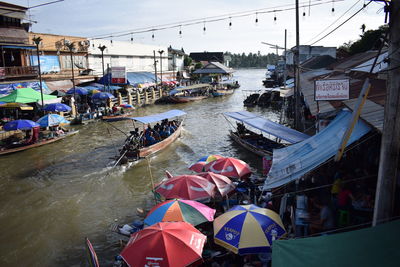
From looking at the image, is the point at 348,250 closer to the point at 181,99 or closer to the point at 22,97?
the point at 22,97

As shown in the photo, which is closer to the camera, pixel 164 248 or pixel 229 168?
pixel 164 248

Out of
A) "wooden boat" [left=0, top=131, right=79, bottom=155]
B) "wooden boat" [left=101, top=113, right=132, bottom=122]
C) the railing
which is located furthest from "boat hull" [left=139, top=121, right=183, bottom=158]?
the railing

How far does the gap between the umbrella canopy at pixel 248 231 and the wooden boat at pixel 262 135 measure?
279 inches

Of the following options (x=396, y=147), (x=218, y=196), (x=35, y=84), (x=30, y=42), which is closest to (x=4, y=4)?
(x=30, y=42)

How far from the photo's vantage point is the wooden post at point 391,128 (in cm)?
501

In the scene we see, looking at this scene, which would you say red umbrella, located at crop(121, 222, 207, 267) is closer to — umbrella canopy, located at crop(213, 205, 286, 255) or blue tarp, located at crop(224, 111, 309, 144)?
umbrella canopy, located at crop(213, 205, 286, 255)

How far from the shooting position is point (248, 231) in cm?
727

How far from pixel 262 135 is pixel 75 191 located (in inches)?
439

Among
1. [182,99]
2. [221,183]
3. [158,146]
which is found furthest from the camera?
[182,99]

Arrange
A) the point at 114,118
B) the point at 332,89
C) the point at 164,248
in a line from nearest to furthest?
the point at 164,248, the point at 332,89, the point at 114,118

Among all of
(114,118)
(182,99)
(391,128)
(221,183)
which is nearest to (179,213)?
(221,183)

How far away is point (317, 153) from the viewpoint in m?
8.19

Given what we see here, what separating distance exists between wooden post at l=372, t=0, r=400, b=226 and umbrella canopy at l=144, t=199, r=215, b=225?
15.2ft

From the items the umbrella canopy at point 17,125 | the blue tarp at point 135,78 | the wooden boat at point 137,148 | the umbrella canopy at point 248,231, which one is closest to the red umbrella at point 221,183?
the umbrella canopy at point 248,231
